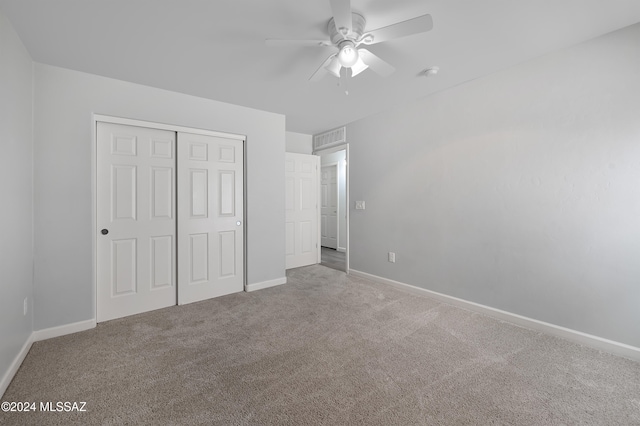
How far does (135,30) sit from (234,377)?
2.59 metres

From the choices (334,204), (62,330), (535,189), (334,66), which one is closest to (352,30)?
(334,66)

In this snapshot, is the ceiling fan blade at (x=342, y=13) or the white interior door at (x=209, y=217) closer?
the ceiling fan blade at (x=342, y=13)

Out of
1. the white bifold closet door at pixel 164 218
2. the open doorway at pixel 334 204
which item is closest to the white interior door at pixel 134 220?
the white bifold closet door at pixel 164 218

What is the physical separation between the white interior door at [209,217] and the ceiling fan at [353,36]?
5.67 ft

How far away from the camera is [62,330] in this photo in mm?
2438

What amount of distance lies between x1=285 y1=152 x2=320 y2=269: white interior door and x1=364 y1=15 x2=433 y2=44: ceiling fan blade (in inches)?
120

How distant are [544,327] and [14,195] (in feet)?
14.5

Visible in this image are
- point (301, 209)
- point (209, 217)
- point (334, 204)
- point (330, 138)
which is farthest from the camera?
point (334, 204)

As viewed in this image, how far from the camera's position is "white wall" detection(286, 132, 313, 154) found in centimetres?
483

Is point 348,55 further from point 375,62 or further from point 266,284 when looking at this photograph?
point 266,284

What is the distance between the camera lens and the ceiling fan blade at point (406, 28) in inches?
61.6

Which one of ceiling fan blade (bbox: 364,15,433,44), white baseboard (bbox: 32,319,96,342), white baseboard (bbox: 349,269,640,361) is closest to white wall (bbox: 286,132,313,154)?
white baseboard (bbox: 349,269,640,361)

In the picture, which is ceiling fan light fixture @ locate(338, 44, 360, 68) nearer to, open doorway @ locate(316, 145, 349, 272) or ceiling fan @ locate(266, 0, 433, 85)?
ceiling fan @ locate(266, 0, 433, 85)

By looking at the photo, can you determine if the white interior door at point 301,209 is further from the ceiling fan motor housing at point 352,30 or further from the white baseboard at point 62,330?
the ceiling fan motor housing at point 352,30
